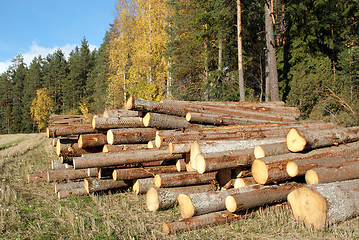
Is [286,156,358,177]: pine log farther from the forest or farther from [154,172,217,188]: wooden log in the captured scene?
the forest

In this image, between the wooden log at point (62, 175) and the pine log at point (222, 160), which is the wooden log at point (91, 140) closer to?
the wooden log at point (62, 175)

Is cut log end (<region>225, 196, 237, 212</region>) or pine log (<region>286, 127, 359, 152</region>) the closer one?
cut log end (<region>225, 196, 237, 212</region>)

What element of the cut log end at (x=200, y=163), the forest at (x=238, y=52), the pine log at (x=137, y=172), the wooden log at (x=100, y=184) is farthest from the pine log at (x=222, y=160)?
the forest at (x=238, y=52)

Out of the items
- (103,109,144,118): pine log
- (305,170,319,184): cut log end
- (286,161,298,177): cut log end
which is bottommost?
(305,170,319,184): cut log end

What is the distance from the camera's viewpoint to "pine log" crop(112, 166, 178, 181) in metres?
5.56

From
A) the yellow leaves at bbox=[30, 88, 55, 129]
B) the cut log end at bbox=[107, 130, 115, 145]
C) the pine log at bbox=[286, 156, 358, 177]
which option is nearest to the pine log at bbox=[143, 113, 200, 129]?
the cut log end at bbox=[107, 130, 115, 145]

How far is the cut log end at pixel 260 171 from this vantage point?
4.02 meters

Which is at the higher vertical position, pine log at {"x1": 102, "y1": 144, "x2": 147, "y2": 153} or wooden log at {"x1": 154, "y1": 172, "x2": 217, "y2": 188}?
pine log at {"x1": 102, "y1": 144, "x2": 147, "y2": 153}

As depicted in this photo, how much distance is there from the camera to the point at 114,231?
12.7 feet

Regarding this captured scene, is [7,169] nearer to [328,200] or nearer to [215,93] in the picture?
[328,200]

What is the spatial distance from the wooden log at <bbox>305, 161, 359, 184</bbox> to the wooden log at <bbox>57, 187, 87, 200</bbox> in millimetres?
4524

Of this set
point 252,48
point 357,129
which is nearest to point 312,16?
point 252,48

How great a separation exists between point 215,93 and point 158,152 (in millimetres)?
12296

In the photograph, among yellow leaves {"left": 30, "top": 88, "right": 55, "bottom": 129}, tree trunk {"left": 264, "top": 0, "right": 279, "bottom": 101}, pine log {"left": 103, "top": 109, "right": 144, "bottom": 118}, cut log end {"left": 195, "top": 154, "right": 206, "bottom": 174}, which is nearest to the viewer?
cut log end {"left": 195, "top": 154, "right": 206, "bottom": 174}
